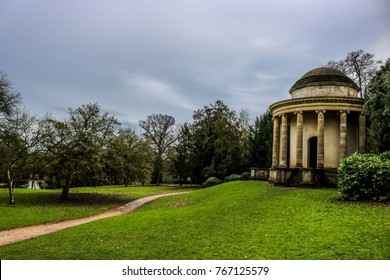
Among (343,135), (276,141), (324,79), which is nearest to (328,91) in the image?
(324,79)

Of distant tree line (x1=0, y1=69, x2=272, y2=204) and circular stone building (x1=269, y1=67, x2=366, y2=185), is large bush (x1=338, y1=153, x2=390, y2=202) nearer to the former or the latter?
circular stone building (x1=269, y1=67, x2=366, y2=185)

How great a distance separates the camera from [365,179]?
15.8 meters

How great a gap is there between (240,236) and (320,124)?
1713 centimetres

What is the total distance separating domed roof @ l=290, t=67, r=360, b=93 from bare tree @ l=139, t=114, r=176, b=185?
30158mm

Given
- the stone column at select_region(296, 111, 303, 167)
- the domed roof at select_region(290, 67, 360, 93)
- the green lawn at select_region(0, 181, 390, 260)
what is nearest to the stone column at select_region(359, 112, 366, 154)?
the domed roof at select_region(290, 67, 360, 93)

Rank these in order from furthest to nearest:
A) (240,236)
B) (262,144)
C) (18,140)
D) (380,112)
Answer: (262,144) < (18,140) < (380,112) < (240,236)

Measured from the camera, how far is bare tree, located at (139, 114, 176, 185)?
5506 cm

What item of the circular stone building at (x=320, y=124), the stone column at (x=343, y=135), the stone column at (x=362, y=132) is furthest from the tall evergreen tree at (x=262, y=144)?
the stone column at (x=343, y=135)

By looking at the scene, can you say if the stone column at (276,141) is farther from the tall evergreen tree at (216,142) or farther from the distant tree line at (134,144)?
the tall evergreen tree at (216,142)

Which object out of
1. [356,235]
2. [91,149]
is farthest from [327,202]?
[91,149]

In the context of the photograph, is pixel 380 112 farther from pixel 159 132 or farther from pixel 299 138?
pixel 159 132

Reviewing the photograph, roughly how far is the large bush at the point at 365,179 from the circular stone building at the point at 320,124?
241 inches
